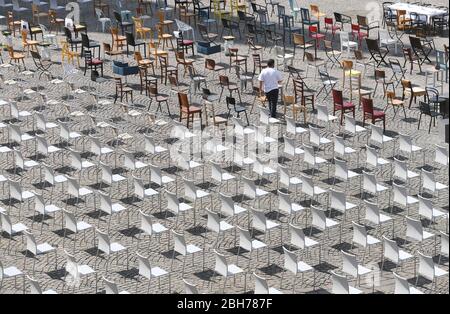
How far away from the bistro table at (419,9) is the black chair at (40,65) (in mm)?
11492

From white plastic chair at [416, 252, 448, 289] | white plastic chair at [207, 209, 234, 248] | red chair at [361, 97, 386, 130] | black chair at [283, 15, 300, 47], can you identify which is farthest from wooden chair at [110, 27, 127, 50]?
white plastic chair at [416, 252, 448, 289]

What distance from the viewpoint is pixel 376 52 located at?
4009 centimetres

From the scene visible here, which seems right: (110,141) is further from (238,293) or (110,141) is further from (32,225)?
(238,293)

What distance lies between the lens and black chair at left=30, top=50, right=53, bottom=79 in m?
39.6

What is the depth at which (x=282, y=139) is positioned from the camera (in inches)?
1309

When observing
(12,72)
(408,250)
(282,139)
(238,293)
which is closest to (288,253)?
(238,293)

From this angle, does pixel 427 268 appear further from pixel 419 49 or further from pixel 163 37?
pixel 163 37

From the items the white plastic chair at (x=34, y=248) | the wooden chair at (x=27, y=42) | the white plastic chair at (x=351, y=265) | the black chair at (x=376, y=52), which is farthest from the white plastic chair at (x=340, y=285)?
the wooden chair at (x=27, y=42)

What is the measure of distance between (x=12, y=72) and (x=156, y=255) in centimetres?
1614

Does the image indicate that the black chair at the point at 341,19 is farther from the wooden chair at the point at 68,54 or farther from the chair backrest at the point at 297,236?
the chair backrest at the point at 297,236

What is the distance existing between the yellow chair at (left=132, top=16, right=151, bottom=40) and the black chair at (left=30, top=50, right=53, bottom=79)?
3.49m

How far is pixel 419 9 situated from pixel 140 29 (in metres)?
9.17

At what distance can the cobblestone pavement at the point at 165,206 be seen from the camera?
2553cm

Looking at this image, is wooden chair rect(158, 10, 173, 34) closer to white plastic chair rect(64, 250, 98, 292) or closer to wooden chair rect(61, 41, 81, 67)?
wooden chair rect(61, 41, 81, 67)
